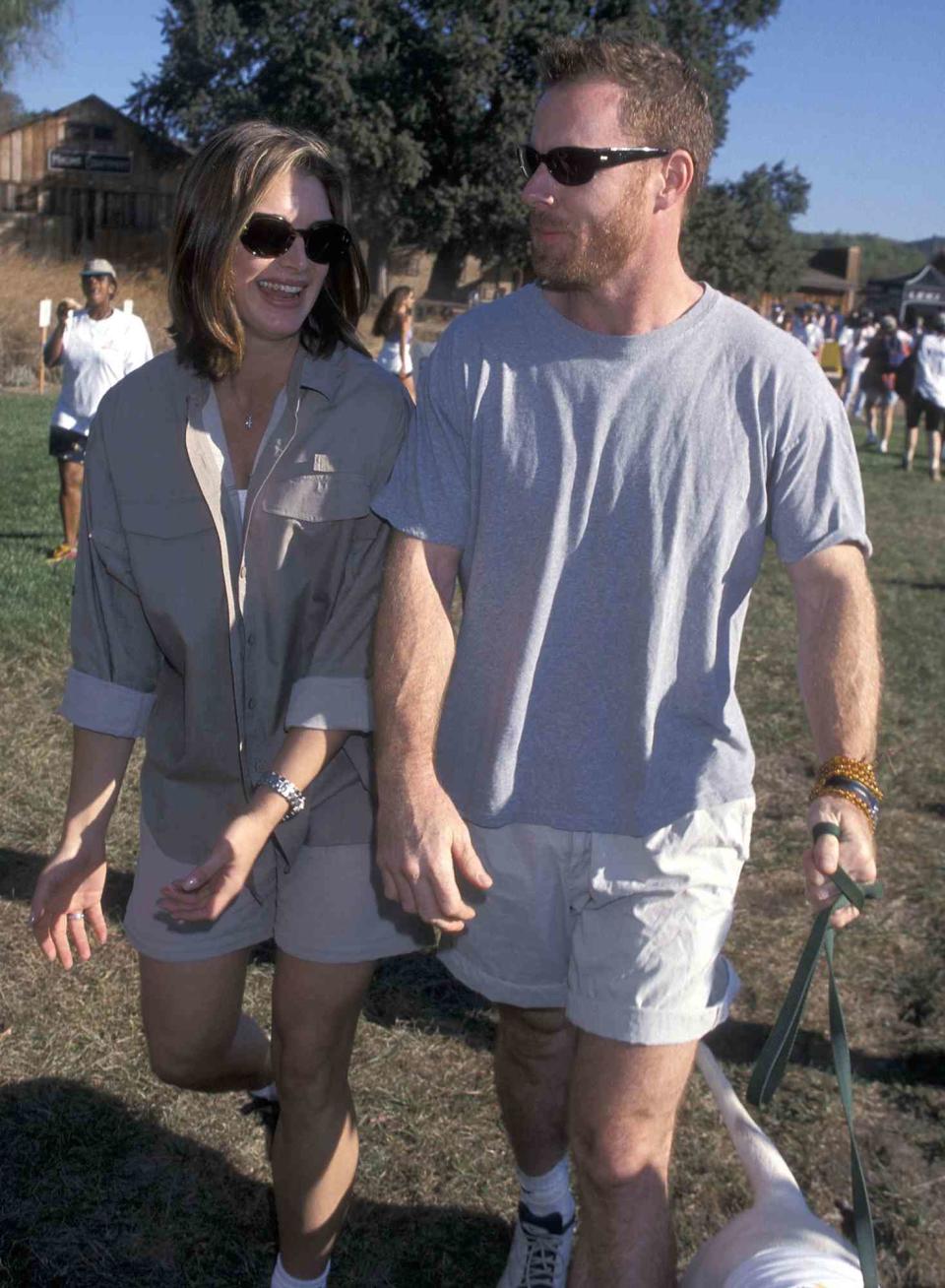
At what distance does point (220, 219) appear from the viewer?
95.5 inches

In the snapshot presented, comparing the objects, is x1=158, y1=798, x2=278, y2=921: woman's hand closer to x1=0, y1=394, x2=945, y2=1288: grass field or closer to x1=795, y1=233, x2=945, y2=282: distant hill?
x1=0, y1=394, x2=945, y2=1288: grass field

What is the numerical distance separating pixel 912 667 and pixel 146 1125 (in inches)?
243

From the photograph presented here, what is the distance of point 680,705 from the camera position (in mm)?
2408

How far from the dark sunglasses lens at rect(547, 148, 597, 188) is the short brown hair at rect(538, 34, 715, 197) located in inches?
3.8

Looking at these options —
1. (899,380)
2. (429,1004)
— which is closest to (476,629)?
(429,1004)

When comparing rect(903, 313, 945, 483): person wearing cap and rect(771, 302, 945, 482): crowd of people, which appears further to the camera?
rect(771, 302, 945, 482): crowd of people

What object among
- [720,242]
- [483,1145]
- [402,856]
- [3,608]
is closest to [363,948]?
[402,856]

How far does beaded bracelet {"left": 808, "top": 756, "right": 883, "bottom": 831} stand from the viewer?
2.19 metres

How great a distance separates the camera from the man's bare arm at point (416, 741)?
2.24 metres

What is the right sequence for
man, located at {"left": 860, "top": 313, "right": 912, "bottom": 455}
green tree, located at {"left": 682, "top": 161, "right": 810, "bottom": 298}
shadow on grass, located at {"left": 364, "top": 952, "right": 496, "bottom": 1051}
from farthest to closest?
green tree, located at {"left": 682, "top": 161, "right": 810, "bottom": 298}
man, located at {"left": 860, "top": 313, "right": 912, "bottom": 455}
shadow on grass, located at {"left": 364, "top": 952, "right": 496, "bottom": 1051}

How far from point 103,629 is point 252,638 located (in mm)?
323

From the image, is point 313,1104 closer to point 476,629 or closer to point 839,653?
point 476,629

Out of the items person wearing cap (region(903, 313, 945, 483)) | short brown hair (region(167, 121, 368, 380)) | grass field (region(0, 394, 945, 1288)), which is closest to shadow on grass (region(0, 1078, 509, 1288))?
grass field (region(0, 394, 945, 1288))

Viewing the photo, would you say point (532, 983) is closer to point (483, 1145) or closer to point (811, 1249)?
point (811, 1249)
